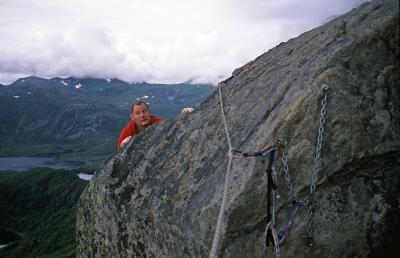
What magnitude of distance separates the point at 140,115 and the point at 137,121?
0.32 meters

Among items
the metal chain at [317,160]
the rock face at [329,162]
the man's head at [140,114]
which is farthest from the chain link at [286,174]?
the man's head at [140,114]

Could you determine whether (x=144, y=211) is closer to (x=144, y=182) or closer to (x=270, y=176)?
(x=144, y=182)

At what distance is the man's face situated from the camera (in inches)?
485

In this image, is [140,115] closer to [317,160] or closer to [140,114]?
[140,114]

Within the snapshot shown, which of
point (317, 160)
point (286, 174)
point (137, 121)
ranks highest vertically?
point (137, 121)

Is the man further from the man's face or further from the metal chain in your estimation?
the metal chain

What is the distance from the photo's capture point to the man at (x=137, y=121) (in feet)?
40.5

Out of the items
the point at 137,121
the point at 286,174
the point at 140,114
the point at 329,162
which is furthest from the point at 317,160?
the point at 137,121

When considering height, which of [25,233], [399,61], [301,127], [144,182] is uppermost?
[399,61]

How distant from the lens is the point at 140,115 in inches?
493

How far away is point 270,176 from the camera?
23.0ft

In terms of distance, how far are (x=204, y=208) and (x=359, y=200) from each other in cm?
316

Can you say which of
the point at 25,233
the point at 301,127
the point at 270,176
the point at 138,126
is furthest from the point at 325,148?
the point at 25,233

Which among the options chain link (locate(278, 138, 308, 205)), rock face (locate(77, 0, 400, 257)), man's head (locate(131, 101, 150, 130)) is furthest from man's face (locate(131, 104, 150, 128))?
chain link (locate(278, 138, 308, 205))
